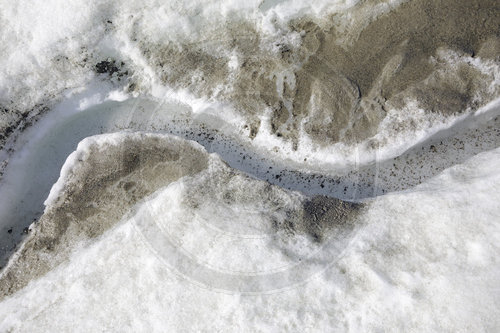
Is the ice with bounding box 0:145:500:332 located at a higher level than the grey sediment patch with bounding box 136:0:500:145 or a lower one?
lower

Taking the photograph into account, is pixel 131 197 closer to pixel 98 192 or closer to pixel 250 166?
pixel 98 192

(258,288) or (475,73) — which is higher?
(475,73)

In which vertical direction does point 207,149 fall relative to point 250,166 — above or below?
above

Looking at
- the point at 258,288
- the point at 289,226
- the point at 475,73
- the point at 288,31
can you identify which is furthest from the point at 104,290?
the point at 475,73

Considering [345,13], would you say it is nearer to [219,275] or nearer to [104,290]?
[219,275]

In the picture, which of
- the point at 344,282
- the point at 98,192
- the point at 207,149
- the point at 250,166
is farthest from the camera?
the point at 207,149

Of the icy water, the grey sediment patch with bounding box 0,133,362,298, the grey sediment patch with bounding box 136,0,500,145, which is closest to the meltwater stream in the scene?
the icy water

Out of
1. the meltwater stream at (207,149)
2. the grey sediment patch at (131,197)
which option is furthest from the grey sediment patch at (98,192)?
the meltwater stream at (207,149)

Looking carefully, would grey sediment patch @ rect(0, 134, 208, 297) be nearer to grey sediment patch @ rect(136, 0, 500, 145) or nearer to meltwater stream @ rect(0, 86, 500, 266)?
meltwater stream @ rect(0, 86, 500, 266)

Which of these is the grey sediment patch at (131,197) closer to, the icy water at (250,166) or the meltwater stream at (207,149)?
the icy water at (250,166)

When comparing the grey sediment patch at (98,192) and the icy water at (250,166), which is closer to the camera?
the icy water at (250,166)

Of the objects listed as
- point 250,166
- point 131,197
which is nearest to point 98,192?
point 131,197
